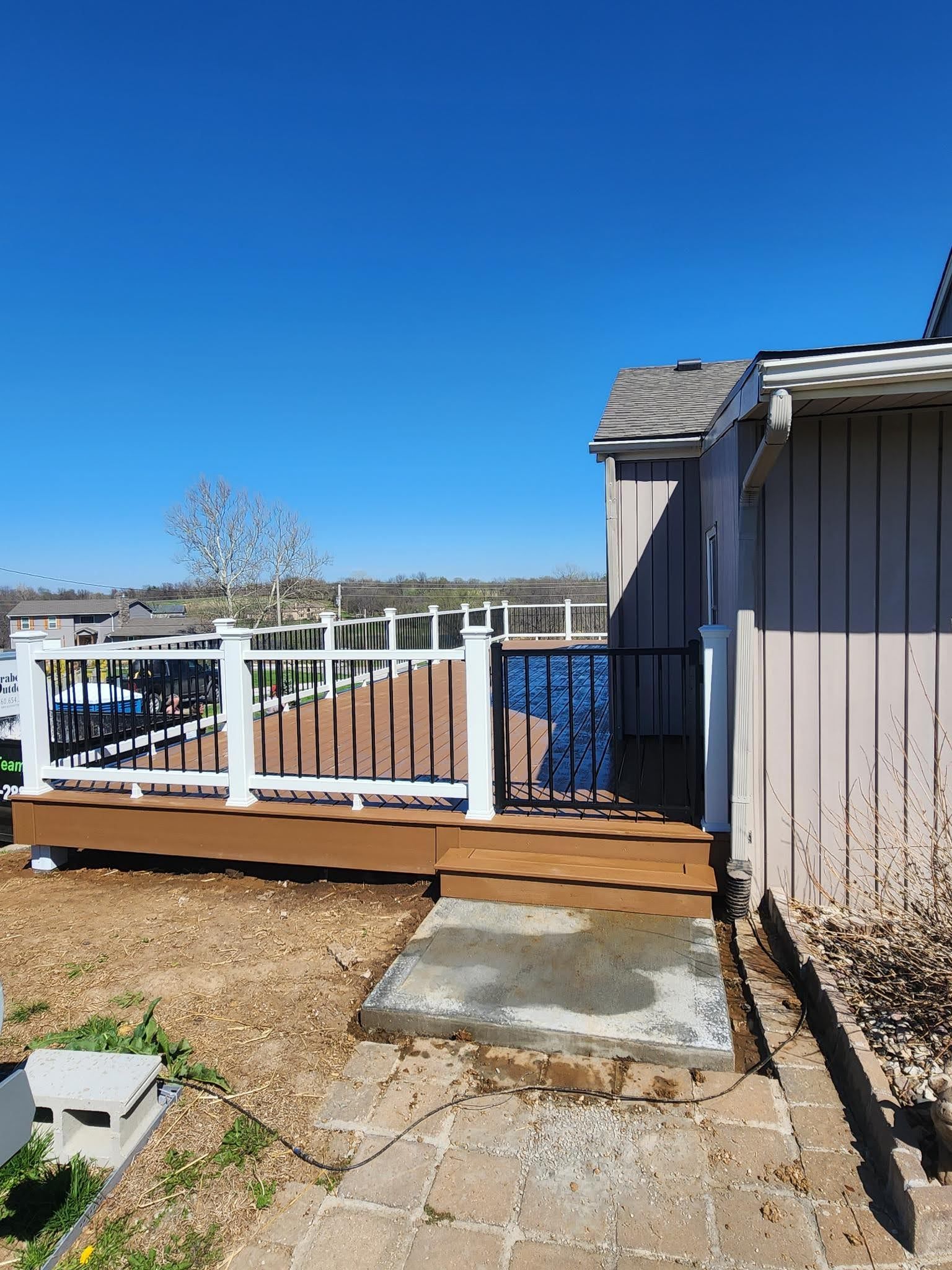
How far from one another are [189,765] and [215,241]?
38.4ft

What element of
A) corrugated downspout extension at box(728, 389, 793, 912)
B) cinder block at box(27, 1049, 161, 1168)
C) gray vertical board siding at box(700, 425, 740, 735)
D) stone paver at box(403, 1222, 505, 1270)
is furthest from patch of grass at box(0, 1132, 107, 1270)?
gray vertical board siding at box(700, 425, 740, 735)

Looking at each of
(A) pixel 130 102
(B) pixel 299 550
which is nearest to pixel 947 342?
(A) pixel 130 102

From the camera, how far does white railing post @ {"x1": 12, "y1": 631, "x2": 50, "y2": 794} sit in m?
4.78

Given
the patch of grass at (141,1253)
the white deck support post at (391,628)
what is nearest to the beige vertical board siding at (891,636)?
the patch of grass at (141,1253)

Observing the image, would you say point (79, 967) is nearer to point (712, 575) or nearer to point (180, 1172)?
point (180, 1172)

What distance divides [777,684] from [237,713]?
10.8 ft

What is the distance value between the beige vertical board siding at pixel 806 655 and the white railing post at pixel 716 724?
1.08 ft

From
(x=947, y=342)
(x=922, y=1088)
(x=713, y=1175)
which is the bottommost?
(x=713, y=1175)

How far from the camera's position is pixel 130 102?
818 cm

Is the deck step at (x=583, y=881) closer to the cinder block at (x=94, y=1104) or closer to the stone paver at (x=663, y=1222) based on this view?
the stone paver at (x=663, y=1222)

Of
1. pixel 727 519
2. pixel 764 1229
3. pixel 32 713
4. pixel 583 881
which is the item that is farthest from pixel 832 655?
pixel 32 713

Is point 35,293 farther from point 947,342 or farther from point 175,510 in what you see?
point 947,342

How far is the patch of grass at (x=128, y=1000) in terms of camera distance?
2994mm

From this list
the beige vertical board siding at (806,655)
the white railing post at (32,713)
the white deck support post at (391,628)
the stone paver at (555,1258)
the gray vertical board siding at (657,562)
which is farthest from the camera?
the white deck support post at (391,628)
